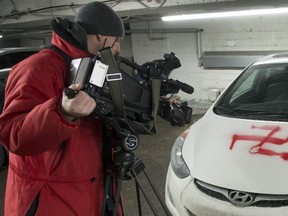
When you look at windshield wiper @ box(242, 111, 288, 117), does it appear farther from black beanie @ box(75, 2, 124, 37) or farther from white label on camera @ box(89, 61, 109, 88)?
white label on camera @ box(89, 61, 109, 88)

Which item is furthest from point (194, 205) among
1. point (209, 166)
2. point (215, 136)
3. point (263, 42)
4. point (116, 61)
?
point (263, 42)

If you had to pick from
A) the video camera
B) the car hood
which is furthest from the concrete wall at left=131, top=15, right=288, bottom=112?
the video camera

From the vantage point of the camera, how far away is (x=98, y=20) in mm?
1174

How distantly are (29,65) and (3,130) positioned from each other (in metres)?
0.23

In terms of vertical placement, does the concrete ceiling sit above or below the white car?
above

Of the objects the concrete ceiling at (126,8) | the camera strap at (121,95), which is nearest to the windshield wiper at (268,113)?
the camera strap at (121,95)

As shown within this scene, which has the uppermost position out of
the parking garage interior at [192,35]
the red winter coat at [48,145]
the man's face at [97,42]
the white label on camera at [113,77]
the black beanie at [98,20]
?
the black beanie at [98,20]

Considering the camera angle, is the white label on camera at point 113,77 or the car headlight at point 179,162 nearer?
the white label on camera at point 113,77

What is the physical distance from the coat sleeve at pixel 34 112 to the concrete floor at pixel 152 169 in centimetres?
133

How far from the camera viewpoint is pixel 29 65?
1.04 metres

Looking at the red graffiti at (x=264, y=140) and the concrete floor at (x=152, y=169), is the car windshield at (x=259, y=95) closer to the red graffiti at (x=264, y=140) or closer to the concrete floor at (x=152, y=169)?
the red graffiti at (x=264, y=140)

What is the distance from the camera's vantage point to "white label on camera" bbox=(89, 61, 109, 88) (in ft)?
3.21

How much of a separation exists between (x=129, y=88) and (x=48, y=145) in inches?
→ 16.5

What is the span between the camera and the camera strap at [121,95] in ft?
3.44
